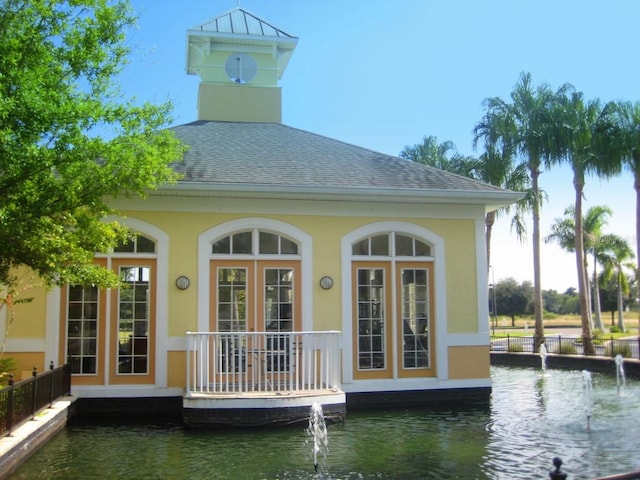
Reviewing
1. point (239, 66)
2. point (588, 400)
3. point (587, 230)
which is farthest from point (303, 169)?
point (587, 230)

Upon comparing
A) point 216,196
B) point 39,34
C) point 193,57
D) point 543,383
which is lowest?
point 543,383

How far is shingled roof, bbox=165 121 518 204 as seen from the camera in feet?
38.7

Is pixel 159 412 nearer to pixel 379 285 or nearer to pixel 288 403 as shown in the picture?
pixel 288 403

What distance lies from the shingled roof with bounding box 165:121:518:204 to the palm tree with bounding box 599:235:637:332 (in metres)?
31.1

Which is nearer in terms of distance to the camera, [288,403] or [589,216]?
[288,403]

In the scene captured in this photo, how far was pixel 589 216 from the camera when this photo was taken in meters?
40.0

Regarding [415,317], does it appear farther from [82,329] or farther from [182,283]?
[82,329]

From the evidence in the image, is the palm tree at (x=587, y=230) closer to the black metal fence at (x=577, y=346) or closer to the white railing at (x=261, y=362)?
the black metal fence at (x=577, y=346)

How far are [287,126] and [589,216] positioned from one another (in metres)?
29.4

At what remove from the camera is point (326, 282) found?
12008 mm

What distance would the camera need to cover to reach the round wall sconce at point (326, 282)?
39.4 ft

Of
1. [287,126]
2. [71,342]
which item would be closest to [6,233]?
[71,342]

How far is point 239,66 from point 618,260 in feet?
111

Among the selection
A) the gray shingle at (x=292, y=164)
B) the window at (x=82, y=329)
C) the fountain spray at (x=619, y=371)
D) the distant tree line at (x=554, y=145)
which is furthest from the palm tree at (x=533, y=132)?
the window at (x=82, y=329)
